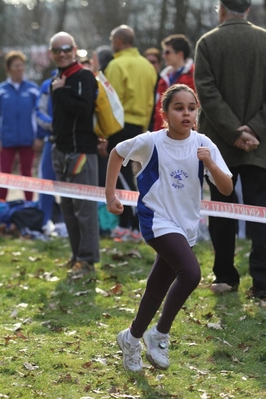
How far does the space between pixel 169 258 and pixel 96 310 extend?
2.10 metres

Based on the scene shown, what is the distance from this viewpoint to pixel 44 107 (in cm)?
1044

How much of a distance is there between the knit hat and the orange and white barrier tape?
1668 mm

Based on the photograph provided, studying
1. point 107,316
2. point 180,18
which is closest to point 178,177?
point 107,316

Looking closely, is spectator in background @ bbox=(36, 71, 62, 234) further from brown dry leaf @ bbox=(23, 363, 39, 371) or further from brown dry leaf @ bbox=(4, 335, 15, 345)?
brown dry leaf @ bbox=(23, 363, 39, 371)

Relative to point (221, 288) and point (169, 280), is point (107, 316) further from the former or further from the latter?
point (169, 280)

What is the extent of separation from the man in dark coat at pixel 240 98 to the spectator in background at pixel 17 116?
17.1ft

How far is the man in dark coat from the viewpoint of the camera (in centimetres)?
711

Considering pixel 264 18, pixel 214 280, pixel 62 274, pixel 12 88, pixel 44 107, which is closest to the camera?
pixel 214 280

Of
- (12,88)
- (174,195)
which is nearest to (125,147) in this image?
(174,195)

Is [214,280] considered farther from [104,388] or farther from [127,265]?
[104,388]

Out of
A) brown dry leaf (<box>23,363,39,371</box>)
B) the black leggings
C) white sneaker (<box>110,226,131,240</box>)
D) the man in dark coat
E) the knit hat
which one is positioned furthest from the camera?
white sneaker (<box>110,226,131,240</box>)

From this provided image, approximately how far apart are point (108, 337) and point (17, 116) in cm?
633

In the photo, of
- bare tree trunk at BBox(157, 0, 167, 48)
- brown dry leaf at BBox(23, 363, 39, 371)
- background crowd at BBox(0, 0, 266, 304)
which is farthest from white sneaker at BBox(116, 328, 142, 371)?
bare tree trunk at BBox(157, 0, 167, 48)

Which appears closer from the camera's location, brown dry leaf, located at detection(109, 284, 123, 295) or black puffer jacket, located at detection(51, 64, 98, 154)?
brown dry leaf, located at detection(109, 284, 123, 295)
